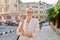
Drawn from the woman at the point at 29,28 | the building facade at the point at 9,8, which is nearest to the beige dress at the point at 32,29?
the woman at the point at 29,28

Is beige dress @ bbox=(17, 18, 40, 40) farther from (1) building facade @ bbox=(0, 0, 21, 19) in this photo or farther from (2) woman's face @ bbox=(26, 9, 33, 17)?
(1) building facade @ bbox=(0, 0, 21, 19)

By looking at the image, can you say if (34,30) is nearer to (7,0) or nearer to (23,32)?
(23,32)

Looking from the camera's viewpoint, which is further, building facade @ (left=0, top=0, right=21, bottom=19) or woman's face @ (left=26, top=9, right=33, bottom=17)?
building facade @ (left=0, top=0, right=21, bottom=19)

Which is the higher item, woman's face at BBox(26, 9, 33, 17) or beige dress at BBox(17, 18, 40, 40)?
woman's face at BBox(26, 9, 33, 17)

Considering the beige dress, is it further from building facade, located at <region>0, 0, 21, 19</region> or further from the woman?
building facade, located at <region>0, 0, 21, 19</region>

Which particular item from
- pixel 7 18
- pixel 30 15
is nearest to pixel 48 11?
pixel 7 18

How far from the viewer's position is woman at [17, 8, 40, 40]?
1319 mm

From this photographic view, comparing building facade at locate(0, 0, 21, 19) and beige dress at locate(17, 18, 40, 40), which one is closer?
beige dress at locate(17, 18, 40, 40)

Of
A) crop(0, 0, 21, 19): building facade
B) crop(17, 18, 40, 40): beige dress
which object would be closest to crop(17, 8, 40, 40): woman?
crop(17, 18, 40, 40): beige dress

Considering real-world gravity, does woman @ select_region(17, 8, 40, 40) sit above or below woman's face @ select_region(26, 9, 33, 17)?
below

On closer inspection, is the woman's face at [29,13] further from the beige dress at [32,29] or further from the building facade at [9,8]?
the building facade at [9,8]

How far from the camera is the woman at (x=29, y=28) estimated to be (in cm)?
132

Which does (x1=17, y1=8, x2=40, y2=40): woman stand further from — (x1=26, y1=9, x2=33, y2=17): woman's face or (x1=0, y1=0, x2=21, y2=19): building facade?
(x1=0, y1=0, x2=21, y2=19): building facade

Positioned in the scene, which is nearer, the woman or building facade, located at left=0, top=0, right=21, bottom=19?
the woman
